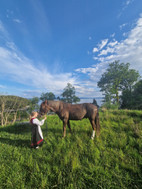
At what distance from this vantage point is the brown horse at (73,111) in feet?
12.3

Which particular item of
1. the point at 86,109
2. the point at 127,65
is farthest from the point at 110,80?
the point at 86,109

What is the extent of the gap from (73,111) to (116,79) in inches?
1519

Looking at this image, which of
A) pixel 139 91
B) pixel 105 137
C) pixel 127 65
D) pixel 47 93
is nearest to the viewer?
pixel 105 137

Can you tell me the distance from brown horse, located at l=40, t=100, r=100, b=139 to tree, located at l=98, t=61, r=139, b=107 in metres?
31.7

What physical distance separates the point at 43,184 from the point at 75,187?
0.65 metres

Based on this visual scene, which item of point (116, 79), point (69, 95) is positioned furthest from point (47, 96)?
point (116, 79)

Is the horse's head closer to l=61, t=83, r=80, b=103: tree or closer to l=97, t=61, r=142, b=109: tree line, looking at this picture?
l=97, t=61, r=142, b=109: tree line

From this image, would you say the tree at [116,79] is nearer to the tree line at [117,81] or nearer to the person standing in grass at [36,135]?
the tree line at [117,81]

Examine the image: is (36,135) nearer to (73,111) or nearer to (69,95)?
(73,111)

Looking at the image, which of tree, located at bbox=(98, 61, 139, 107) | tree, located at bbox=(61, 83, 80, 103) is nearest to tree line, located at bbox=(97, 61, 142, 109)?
tree, located at bbox=(98, 61, 139, 107)

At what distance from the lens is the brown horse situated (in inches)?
147

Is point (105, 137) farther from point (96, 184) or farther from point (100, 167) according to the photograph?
point (96, 184)

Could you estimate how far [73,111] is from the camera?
3.89 meters

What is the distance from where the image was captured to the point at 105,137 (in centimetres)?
318
